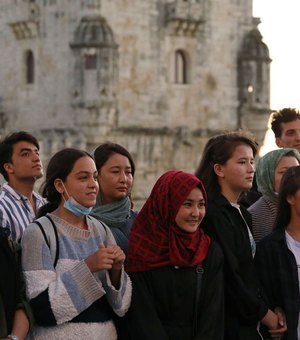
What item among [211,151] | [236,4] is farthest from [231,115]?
[211,151]

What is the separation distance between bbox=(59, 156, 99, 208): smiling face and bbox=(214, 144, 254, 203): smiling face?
1106 millimetres

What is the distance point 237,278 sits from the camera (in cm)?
797

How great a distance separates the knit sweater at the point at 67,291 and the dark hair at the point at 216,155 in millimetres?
1220

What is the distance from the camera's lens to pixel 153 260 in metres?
7.73

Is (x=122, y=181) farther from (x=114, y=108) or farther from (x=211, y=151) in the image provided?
(x=114, y=108)

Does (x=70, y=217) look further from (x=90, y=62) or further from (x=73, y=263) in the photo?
(x=90, y=62)

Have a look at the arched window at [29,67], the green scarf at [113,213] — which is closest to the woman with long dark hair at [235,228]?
the green scarf at [113,213]

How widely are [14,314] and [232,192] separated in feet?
6.54

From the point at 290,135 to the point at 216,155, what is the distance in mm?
2410

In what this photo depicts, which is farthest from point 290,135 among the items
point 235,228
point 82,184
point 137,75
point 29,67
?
point 29,67

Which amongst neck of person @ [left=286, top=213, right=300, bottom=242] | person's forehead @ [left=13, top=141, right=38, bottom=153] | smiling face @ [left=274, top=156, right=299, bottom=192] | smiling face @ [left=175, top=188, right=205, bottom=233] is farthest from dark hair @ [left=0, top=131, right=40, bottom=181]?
neck of person @ [left=286, top=213, right=300, bottom=242]

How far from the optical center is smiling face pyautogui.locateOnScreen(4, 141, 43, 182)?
8.95 meters

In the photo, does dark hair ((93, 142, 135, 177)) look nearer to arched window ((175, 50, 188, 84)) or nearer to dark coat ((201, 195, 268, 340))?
dark coat ((201, 195, 268, 340))

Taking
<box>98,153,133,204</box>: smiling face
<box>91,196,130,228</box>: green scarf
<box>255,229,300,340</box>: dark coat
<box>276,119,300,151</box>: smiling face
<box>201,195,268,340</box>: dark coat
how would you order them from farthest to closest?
<box>276,119,300,151</box>: smiling face → <box>98,153,133,204</box>: smiling face → <box>91,196,130,228</box>: green scarf → <box>255,229,300,340</box>: dark coat → <box>201,195,268,340</box>: dark coat
